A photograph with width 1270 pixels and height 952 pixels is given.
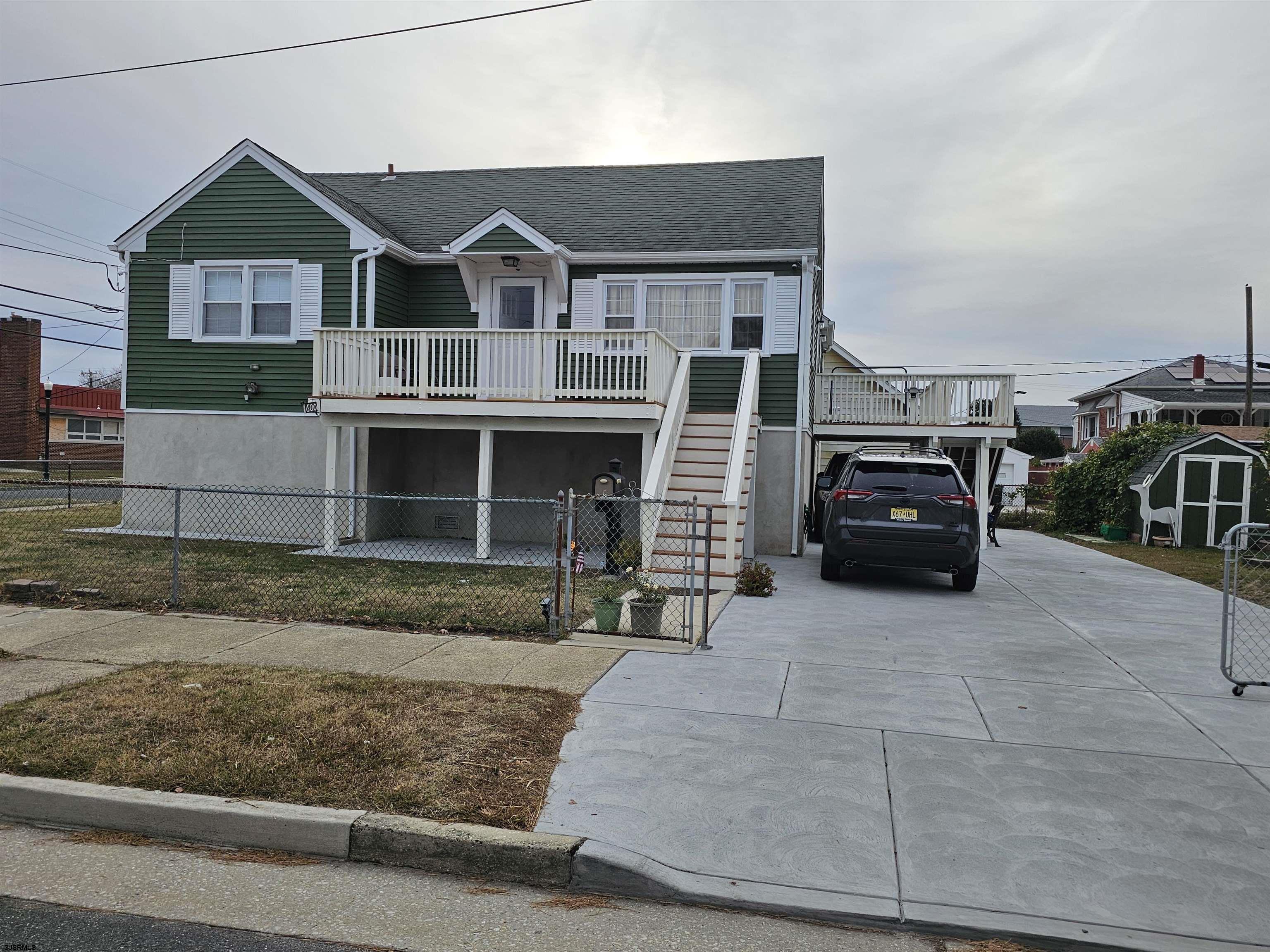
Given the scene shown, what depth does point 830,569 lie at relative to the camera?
39.9 ft

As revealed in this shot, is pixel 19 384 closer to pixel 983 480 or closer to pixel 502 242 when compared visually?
pixel 502 242

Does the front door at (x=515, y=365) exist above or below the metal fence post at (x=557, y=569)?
above

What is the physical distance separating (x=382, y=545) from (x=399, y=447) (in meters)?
2.28

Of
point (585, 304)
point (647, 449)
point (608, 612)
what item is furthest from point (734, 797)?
point (585, 304)

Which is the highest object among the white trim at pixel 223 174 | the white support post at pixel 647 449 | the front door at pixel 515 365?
the white trim at pixel 223 174

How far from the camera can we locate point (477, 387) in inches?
540

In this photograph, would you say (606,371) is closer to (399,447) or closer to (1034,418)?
(399,447)

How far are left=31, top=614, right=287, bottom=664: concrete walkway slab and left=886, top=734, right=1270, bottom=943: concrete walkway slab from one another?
540cm

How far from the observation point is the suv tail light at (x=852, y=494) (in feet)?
36.9

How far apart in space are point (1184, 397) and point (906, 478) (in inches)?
1750

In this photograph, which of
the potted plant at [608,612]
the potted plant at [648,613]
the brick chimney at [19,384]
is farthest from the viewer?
the brick chimney at [19,384]

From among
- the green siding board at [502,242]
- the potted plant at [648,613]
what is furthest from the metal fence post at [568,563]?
the green siding board at [502,242]

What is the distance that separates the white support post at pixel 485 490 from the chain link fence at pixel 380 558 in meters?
0.06

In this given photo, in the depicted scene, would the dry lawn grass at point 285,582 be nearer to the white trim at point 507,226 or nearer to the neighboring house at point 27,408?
the white trim at point 507,226
